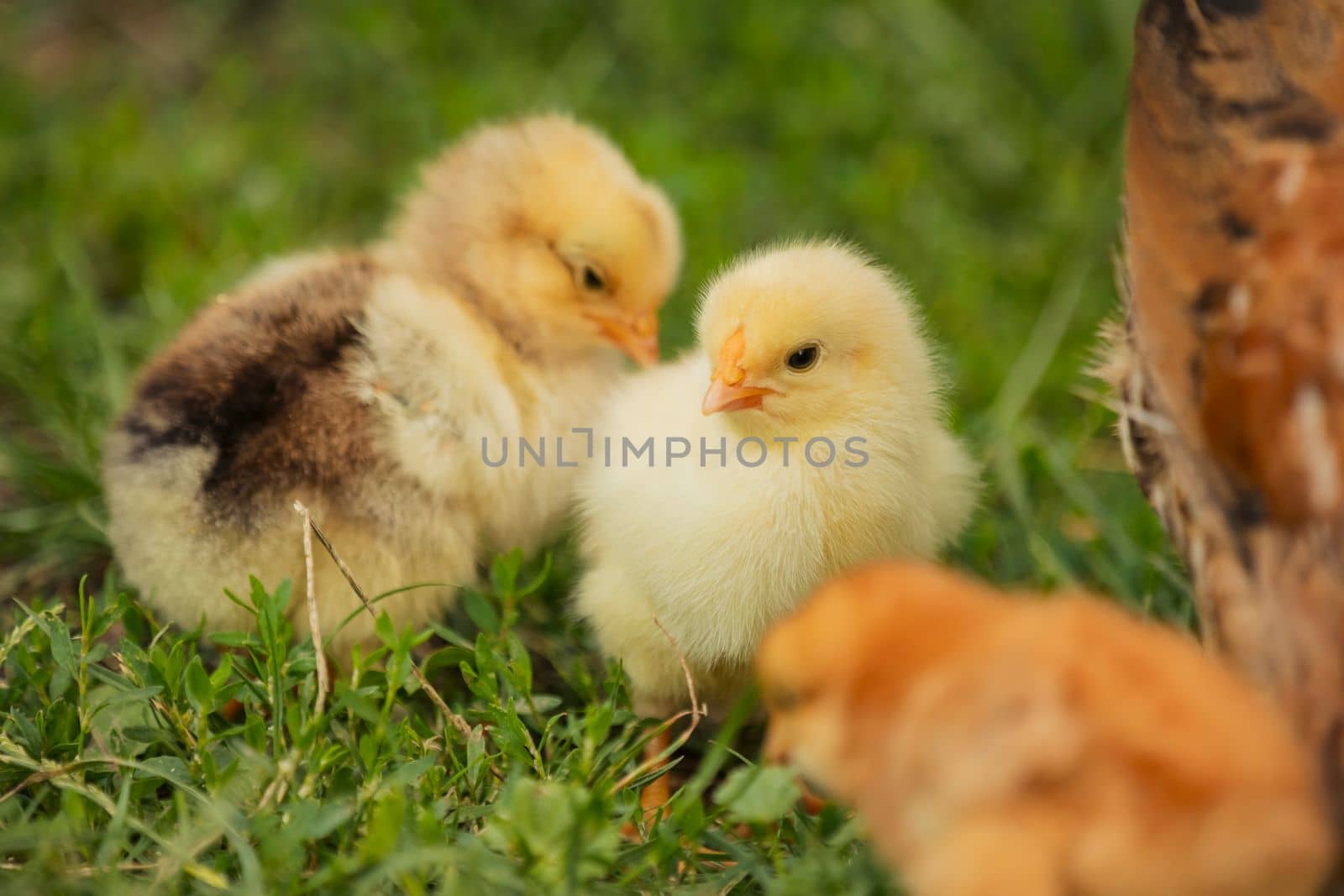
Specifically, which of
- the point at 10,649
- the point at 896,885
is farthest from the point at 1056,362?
the point at 10,649

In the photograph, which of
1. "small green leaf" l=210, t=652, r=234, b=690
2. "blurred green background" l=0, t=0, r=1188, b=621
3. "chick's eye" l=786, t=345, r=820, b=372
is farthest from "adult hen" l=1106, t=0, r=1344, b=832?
"small green leaf" l=210, t=652, r=234, b=690

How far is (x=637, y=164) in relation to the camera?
3.27 m

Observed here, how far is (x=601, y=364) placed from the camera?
7.89 feet

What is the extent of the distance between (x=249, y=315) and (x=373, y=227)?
1387 millimetres

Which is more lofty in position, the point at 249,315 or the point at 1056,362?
the point at 1056,362

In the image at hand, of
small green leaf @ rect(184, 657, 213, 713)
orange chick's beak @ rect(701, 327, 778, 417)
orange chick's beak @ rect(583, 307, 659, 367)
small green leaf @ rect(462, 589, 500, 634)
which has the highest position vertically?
orange chick's beak @ rect(701, 327, 778, 417)

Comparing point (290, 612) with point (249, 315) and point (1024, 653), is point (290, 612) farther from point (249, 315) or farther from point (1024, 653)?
point (1024, 653)

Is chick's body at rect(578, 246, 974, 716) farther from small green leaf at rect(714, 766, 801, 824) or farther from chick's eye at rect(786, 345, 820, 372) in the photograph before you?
small green leaf at rect(714, 766, 801, 824)

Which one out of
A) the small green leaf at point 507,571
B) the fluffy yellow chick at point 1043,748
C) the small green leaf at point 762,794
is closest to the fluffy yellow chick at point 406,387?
the small green leaf at point 507,571

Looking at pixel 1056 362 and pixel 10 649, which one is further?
pixel 1056 362

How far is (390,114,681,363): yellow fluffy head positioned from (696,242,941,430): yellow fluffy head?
44cm

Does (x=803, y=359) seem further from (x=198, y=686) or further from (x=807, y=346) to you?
(x=198, y=686)

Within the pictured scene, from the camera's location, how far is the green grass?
60.9 inches

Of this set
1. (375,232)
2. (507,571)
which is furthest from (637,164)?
(507,571)
